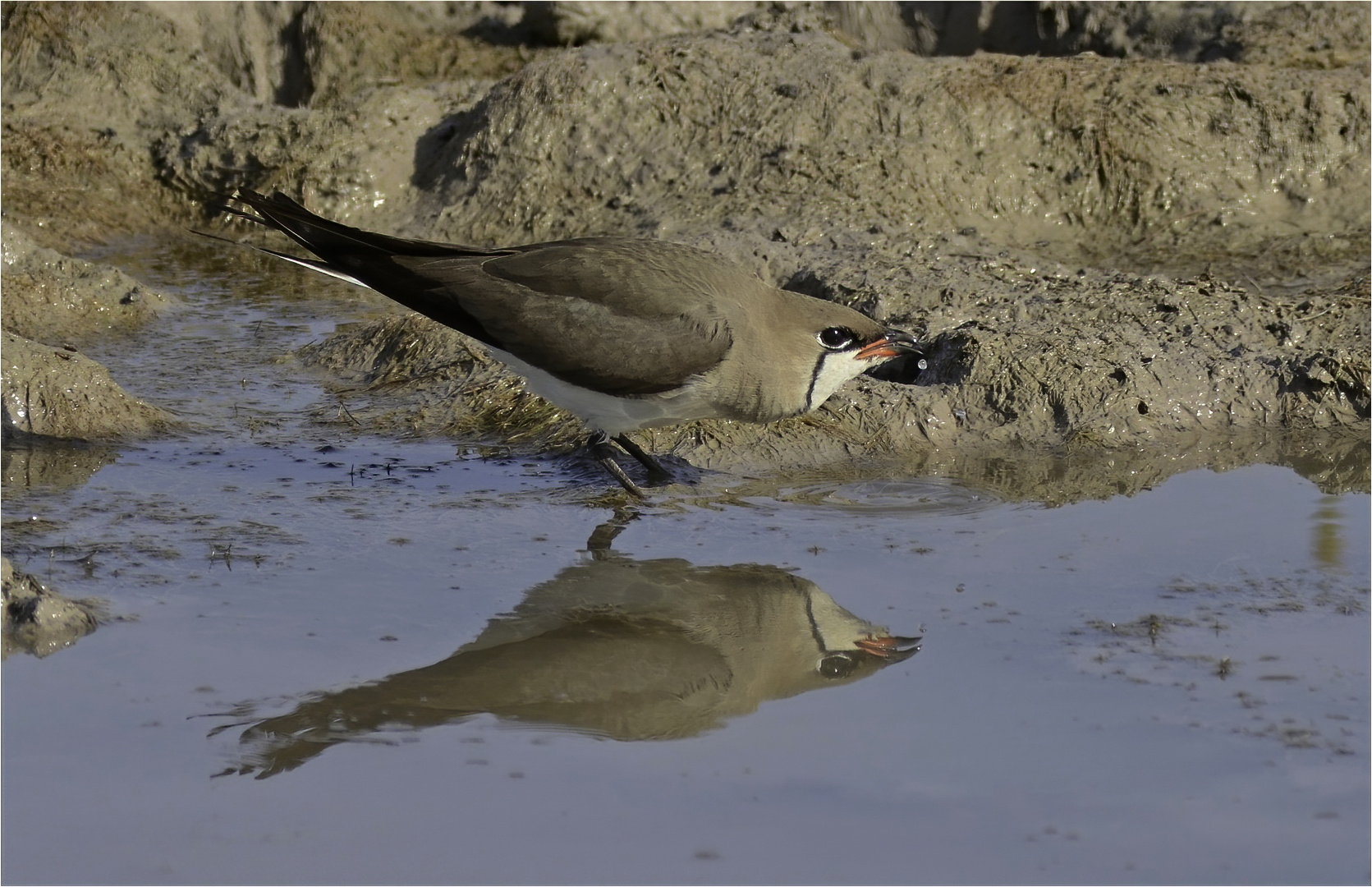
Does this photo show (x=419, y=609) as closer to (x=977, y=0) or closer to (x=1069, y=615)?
(x=1069, y=615)

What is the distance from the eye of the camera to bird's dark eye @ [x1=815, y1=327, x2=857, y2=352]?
6457 mm

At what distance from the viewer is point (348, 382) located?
8453 mm

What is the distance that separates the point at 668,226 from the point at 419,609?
5.33m

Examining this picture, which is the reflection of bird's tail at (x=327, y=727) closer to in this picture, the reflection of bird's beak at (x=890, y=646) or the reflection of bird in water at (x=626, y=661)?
the reflection of bird in water at (x=626, y=661)

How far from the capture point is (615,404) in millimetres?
6469

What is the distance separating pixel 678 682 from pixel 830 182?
6.21 m

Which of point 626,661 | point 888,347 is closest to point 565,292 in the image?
point 888,347

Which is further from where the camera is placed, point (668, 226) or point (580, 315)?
point (668, 226)

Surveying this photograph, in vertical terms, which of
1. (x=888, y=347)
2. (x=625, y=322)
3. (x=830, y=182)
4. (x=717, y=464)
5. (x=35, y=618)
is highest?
(x=830, y=182)

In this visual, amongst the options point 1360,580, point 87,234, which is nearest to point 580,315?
point 1360,580

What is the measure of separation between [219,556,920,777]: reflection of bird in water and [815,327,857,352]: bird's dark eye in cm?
119

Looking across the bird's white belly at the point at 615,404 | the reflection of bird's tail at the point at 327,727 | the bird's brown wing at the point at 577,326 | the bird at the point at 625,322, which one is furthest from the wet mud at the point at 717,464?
the bird's brown wing at the point at 577,326

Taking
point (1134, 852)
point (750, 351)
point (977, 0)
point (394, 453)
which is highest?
point (977, 0)

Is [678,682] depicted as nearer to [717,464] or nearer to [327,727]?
[327,727]
